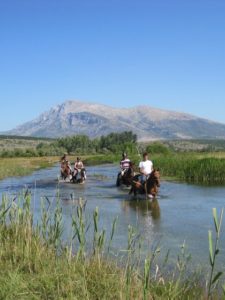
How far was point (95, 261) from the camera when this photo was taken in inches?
287

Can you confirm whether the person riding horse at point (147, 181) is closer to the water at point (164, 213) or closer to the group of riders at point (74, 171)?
the water at point (164, 213)

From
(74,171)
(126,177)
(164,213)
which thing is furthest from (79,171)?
(164,213)

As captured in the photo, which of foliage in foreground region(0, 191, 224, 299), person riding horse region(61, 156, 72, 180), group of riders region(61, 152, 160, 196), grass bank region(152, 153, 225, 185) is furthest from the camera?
person riding horse region(61, 156, 72, 180)

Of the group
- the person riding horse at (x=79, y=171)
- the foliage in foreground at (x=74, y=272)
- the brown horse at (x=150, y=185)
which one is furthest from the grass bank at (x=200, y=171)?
the foliage in foreground at (x=74, y=272)

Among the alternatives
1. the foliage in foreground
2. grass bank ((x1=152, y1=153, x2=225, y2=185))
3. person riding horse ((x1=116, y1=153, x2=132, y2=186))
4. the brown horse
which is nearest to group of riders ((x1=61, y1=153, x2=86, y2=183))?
person riding horse ((x1=116, y1=153, x2=132, y2=186))

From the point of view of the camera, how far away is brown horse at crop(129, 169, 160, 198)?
70.0 ft

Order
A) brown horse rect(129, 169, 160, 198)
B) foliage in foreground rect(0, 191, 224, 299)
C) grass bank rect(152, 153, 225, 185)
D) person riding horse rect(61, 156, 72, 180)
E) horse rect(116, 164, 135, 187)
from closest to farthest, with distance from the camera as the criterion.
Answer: foliage in foreground rect(0, 191, 224, 299) < brown horse rect(129, 169, 160, 198) < horse rect(116, 164, 135, 187) < grass bank rect(152, 153, 225, 185) < person riding horse rect(61, 156, 72, 180)

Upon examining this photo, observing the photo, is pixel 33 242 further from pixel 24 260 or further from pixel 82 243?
pixel 82 243

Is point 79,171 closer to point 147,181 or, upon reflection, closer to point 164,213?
point 147,181

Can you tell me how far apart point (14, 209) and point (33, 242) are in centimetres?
109

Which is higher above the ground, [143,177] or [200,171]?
[143,177]

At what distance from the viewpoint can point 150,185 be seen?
2181cm

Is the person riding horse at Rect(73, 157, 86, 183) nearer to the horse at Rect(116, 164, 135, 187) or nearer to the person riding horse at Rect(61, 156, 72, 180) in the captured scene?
the person riding horse at Rect(61, 156, 72, 180)

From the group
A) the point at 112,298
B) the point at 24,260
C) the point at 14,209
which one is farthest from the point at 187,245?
the point at 112,298
